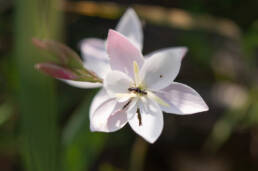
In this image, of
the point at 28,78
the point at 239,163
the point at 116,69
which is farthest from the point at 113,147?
the point at 116,69

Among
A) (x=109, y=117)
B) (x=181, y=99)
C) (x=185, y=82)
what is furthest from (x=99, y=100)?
(x=185, y=82)

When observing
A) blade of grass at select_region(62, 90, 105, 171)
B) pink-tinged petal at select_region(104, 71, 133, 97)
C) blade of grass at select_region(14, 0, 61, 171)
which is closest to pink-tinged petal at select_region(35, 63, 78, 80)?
pink-tinged petal at select_region(104, 71, 133, 97)

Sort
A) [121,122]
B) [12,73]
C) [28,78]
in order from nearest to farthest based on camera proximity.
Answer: [121,122], [28,78], [12,73]

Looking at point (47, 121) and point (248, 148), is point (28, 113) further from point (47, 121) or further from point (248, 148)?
point (248, 148)

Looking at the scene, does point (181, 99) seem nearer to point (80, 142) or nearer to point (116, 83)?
point (116, 83)

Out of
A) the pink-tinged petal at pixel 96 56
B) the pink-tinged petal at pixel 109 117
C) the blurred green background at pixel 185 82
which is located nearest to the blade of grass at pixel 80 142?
the blurred green background at pixel 185 82
